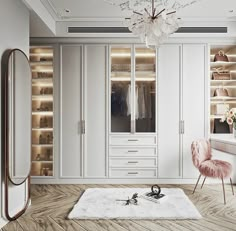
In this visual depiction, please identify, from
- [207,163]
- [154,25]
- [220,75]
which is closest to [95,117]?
[207,163]

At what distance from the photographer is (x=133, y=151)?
185 inches

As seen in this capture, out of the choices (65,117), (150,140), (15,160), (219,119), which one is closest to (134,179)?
(150,140)

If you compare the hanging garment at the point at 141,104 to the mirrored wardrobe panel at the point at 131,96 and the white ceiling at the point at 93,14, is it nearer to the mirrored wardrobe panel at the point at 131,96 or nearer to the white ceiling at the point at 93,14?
the mirrored wardrobe panel at the point at 131,96

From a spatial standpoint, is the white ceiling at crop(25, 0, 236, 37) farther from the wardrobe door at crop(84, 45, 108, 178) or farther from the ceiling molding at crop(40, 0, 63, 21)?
the wardrobe door at crop(84, 45, 108, 178)

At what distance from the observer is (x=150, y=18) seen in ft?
9.43

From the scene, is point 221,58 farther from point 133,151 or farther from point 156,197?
point 156,197

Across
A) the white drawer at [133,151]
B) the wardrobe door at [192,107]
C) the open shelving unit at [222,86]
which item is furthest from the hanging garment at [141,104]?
the open shelving unit at [222,86]

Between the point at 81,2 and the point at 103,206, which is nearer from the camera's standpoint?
the point at 103,206

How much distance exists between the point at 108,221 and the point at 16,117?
61.5 inches

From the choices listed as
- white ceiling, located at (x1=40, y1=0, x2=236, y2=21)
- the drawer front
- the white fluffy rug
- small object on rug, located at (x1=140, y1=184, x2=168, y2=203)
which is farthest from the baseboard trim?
white ceiling, located at (x1=40, y1=0, x2=236, y2=21)

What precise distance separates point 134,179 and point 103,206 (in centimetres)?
138

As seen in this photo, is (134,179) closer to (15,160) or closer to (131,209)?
(131,209)

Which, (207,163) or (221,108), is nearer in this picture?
(207,163)

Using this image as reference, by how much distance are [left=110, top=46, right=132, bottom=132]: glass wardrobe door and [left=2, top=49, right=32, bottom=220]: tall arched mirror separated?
1.63 meters
